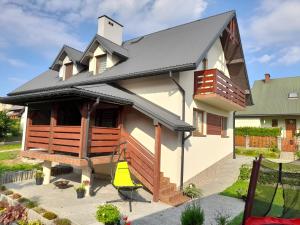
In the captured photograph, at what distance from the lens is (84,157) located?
9.24m

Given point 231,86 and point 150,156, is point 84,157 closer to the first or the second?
point 150,156

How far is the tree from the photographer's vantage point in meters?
25.2

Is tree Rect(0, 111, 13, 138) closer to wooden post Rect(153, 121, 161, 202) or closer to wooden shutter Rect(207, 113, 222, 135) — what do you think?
wooden shutter Rect(207, 113, 222, 135)

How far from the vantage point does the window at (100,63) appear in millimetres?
14874

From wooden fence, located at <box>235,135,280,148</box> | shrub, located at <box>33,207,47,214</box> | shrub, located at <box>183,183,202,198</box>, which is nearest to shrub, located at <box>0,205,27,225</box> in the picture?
shrub, located at <box>33,207,47,214</box>

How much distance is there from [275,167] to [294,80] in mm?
26555

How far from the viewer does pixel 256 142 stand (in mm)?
23266

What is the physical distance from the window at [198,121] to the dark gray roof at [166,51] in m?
2.87

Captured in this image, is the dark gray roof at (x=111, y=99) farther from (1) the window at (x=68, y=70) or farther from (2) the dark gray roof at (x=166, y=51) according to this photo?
(1) the window at (x=68, y=70)

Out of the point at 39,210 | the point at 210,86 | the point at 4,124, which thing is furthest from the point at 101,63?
the point at 4,124

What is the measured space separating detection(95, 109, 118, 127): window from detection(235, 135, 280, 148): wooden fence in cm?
1513

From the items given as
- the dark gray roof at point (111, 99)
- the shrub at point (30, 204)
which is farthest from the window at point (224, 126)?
the shrub at point (30, 204)

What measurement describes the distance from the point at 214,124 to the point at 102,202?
8.16 m

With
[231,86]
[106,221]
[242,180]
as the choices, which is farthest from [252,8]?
[106,221]
